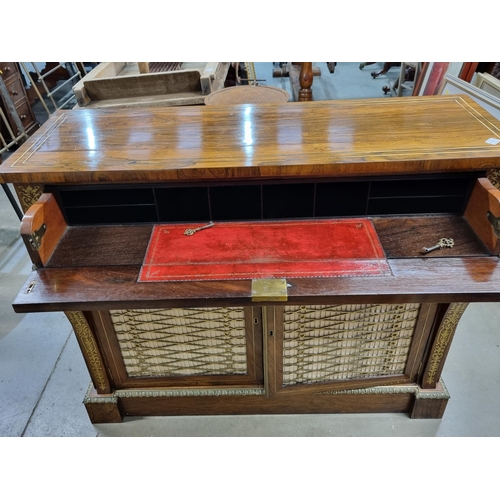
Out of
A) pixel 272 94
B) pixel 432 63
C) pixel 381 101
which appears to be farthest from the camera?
pixel 432 63

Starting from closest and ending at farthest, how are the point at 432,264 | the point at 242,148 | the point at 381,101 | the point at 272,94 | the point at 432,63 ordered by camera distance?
the point at 432,264
the point at 242,148
the point at 381,101
the point at 272,94
the point at 432,63

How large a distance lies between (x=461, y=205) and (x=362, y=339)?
73 cm

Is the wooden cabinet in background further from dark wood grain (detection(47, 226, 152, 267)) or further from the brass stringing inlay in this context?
dark wood grain (detection(47, 226, 152, 267))

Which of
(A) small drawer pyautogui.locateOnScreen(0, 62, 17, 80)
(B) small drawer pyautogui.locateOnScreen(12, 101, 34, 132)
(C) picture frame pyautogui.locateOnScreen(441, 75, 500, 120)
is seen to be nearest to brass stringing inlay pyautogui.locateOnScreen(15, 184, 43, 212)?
(C) picture frame pyautogui.locateOnScreen(441, 75, 500, 120)

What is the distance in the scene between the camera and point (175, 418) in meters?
2.26

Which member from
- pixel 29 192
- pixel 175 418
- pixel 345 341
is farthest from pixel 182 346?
pixel 29 192

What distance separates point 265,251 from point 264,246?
0.11 feet

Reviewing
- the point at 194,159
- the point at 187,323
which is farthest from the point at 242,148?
Result: the point at 187,323

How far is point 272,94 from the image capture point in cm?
333

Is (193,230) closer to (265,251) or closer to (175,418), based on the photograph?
(265,251)

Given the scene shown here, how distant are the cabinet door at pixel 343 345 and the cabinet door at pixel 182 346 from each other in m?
0.11

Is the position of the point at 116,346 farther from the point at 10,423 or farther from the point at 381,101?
the point at 381,101

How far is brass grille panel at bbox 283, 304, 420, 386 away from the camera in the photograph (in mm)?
1844

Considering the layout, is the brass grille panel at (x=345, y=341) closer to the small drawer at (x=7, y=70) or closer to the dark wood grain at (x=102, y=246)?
the dark wood grain at (x=102, y=246)
